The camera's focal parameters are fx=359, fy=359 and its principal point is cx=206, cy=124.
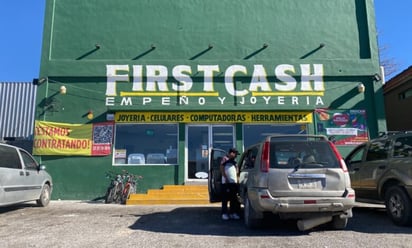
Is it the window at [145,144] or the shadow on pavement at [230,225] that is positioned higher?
the window at [145,144]

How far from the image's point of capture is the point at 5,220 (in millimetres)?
8133

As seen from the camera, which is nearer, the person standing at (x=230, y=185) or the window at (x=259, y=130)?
the person standing at (x=230, y=185)

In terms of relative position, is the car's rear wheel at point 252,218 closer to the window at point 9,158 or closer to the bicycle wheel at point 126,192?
the window at point 9,158

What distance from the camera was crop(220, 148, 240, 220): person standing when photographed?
26.0 ft

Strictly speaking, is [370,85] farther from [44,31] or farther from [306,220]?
[44,31]

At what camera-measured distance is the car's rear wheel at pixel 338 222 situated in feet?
21.4

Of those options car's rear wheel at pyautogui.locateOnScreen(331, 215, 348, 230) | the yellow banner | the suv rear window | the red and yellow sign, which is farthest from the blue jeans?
the red and yellow sign

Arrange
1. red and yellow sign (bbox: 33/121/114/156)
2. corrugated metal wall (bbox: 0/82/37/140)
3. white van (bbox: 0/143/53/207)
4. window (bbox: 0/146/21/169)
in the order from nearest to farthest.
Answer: white van (bbox: 0/143/53/207)
window (bbox: 0/146/21/169)
red and yellow sign (bbox: 33/121/114/156)
corrugated metal wall (bbox: 0/82/37/140)

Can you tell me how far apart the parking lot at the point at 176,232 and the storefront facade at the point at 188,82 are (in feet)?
14.8

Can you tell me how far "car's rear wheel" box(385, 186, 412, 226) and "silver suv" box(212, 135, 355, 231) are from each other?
121cm

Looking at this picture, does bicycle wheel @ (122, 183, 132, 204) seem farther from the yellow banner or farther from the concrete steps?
the yellow banner

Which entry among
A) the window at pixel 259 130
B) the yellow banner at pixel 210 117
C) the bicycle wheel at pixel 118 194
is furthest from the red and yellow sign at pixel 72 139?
the window at pixel 259 130

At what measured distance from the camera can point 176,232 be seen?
6.60 m

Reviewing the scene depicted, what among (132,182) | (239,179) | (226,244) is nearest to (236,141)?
(132,182)
